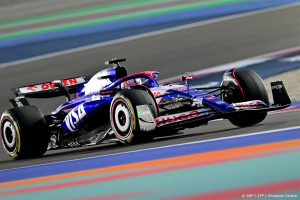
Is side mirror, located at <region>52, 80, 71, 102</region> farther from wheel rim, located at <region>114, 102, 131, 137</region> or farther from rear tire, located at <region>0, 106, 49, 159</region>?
wheel rim, located at <region>114, 102, 131, 137</region>

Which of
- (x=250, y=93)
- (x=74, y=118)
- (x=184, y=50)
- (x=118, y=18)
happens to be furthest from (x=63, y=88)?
(x=118, y=18)

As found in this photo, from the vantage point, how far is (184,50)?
16.0m

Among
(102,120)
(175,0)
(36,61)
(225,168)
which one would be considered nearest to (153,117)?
(102,120)

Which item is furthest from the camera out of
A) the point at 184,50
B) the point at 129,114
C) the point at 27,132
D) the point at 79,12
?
the point at 79,12

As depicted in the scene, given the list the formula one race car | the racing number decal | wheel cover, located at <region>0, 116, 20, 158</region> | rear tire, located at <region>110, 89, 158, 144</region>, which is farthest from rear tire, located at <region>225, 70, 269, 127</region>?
wheel cover, located at <region>0, 116, 20, 158</region>

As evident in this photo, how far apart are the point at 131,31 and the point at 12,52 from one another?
2653mm

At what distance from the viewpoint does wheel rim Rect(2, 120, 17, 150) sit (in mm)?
10219

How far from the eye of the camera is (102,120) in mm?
10164

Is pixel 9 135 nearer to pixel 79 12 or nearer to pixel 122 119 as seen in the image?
pixel 122 119

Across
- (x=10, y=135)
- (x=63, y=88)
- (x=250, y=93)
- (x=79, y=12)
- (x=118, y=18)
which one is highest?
(x=79, y=12)

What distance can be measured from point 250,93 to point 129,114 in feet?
5.32

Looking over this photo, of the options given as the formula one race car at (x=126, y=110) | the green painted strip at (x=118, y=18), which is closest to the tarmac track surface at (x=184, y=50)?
the green painted strip at (x=118, y=18)

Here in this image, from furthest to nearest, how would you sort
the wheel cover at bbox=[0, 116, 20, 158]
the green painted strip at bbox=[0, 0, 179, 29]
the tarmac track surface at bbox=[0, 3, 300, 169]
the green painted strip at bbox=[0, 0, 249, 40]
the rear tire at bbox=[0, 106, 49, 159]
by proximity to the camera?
the green painted strip at bbox=[0, 0, 179, 29]
the green painted strip at bbox=[0, 0, 249, 40]
the tarmac track surface at bbox=[0, 3, 300, 169]
the wheel cover at bbox=[0, 116, 20, 158]
the rear tire at bbox=[0, 106, 49, 159]

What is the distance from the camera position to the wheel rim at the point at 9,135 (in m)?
10.2
